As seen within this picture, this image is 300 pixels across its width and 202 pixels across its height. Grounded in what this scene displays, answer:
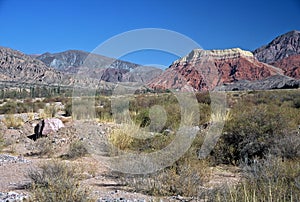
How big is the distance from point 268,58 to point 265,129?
514ft

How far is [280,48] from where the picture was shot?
163 m

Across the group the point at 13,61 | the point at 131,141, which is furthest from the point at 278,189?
the point at 13,61

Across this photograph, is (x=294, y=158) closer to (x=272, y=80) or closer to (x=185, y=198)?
(x=185, y=198)

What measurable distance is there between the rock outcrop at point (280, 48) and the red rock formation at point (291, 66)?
94.6ft

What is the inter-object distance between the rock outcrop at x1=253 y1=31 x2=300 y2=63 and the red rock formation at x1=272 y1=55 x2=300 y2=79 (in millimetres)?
28833

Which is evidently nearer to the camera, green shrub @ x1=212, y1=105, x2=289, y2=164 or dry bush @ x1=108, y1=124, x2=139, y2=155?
green shrub @ x1=212, y1=105, x2=289, y2=164

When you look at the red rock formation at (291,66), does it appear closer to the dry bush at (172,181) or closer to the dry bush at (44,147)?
the dry bush at (44,147)

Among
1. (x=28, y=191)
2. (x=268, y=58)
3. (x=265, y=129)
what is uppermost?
(x=268, y=58)

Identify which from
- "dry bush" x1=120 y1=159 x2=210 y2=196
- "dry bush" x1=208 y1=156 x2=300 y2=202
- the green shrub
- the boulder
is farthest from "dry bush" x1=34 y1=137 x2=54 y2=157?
"dry bush" x1=208 y1=156 x2=300 y2=202

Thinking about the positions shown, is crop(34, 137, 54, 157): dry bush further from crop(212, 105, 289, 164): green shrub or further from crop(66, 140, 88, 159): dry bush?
crop(212, 105, 289, 164): green shrub

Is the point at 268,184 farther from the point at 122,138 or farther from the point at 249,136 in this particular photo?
the point at 122,138

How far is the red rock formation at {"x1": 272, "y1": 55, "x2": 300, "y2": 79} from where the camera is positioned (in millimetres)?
104469

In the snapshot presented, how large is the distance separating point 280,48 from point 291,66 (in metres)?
51.8

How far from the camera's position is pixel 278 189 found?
5328 millimetres
